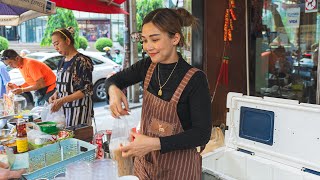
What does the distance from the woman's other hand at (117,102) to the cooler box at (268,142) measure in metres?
0.91

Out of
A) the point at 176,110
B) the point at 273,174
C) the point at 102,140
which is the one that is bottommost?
the point at 273,174

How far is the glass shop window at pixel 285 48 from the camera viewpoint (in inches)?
144

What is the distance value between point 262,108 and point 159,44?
1190 mm

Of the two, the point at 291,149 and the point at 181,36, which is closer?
the point at 181,36

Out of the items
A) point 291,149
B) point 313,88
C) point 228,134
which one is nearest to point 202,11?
point 313,88

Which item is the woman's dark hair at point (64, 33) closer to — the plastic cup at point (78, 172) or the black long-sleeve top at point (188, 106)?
the black long-sleeve top at point (188, 106)

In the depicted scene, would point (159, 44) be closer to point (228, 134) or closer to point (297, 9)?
point (228, 134)

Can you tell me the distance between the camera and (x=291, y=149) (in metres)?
2.19

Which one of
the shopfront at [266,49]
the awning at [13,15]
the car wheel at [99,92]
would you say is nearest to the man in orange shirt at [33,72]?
the awning at [13,15]

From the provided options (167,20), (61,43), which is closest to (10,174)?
(167,20)

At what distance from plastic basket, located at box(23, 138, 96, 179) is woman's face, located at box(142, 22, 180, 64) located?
2.04ft

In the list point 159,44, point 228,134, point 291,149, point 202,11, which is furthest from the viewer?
point 202,11

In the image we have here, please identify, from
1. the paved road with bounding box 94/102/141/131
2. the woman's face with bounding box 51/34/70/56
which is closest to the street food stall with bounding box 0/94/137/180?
the woman's face with bounding box 51/34/70/56

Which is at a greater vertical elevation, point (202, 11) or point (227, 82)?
point (202, 11)
